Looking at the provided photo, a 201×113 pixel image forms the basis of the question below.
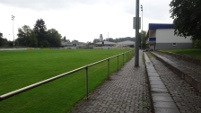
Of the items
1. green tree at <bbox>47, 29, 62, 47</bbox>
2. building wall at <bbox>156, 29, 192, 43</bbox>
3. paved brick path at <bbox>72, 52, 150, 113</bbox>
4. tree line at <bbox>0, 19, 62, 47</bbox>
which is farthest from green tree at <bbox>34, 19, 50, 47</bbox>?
paved brick path at <bbox>72, 52, 150, 113</bbox>

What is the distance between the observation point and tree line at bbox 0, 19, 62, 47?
349 feet

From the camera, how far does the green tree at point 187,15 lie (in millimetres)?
17594

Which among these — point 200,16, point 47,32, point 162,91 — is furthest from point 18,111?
point 47,32

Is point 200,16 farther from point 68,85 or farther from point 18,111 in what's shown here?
point 18,111

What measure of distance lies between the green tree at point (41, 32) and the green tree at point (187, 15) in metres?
98.9

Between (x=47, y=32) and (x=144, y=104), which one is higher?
(x=47, y=32)

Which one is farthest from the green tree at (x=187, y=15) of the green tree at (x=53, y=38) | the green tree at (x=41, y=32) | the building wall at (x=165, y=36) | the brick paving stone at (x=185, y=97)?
the green tree at (x=53, y=38)

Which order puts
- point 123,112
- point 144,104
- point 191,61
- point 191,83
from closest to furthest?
point 123,112 < point 144,104 < point 191,83 < point 191,61

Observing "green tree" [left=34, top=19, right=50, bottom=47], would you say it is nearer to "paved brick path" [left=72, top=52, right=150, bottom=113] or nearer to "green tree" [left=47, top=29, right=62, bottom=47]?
"green tree" [left=47, top=29, right=62, bottom=47]

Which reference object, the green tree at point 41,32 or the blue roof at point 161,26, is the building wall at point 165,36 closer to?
the blue roof at point 161,26

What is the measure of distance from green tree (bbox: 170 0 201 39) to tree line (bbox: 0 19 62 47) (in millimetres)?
92541

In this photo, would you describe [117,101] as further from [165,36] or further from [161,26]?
[161,26]

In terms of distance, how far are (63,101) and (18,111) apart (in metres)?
Answer: 1.32

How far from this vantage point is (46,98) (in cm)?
679
